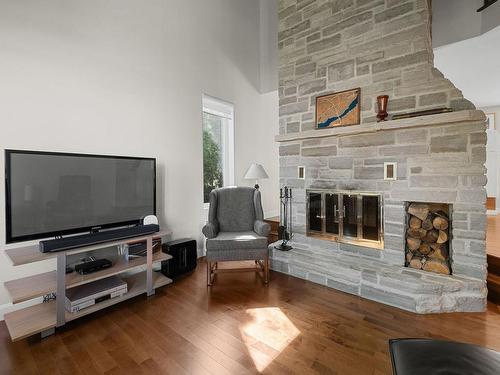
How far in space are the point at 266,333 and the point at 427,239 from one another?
1780mm

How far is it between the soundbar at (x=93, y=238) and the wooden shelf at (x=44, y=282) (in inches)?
10.5

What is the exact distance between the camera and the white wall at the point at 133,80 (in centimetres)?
204

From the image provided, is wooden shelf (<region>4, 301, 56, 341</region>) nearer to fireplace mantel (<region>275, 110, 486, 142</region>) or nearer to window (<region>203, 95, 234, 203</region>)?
window (<region>203, 95, 234, 203</region>)

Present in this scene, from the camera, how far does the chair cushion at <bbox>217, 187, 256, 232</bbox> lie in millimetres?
3086

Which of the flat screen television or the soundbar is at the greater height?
the flat screen television

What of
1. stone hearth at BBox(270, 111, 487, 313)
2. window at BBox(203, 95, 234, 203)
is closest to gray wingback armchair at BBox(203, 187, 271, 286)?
stone hearth at BBox(270, 111, 487, 313)

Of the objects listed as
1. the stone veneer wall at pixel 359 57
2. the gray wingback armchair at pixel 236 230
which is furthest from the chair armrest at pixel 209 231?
the stone veneer wall at pixel 359 57

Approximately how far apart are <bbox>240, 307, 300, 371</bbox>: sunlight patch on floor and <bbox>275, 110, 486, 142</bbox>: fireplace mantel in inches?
75.3

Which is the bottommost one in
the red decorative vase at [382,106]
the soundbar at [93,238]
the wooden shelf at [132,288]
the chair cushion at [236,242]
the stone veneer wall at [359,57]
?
the wooden shelf at [132,288]

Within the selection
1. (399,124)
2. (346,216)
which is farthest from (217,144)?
(399,124)

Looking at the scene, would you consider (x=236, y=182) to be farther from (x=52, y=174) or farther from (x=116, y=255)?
(x=52, y=174)

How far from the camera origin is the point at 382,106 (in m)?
2.53

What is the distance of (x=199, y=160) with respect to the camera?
11.3ft

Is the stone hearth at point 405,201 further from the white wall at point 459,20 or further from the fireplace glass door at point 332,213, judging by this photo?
the white wall at point 459,20
